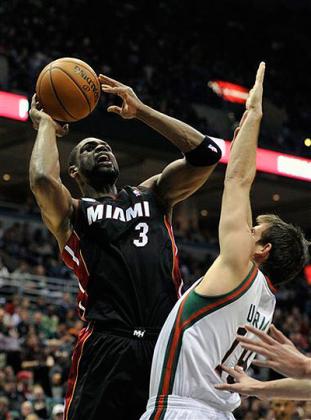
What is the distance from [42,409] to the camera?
11.1m

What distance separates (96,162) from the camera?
472cm

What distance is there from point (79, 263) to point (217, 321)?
1185mm

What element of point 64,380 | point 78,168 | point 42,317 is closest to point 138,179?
point 42,317

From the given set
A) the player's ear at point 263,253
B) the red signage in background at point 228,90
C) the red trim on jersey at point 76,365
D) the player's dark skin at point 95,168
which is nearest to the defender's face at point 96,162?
the player's dark skin at point 95,168

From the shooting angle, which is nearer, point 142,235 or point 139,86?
point 142,235

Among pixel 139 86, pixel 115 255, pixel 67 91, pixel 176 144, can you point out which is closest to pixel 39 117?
pixel 67 91

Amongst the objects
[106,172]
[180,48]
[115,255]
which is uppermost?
[180,48]

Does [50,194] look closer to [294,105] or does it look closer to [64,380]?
[64,380]

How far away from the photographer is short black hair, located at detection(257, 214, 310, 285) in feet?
12.6

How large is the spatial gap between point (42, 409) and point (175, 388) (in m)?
7.86

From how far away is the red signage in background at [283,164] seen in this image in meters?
19.2

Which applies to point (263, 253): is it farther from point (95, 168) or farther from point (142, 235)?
Answer: point (95, 168)

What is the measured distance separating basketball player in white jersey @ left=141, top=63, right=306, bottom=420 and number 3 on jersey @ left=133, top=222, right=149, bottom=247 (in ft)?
2.91

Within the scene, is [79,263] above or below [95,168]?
below
